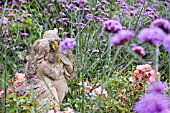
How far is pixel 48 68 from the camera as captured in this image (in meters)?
3.02

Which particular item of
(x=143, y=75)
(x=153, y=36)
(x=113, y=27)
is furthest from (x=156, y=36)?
(x=143, y=75)

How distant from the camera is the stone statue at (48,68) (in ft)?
9.80

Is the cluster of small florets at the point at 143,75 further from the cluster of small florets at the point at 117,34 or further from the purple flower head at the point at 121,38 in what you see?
the purple flower head at the point at 121,38

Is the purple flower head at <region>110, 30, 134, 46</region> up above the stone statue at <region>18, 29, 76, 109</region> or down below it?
above

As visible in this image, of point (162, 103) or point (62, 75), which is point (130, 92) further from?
point (162, 103)

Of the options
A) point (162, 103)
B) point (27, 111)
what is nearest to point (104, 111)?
point (27, 111)

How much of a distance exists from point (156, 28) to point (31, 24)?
14.5ft

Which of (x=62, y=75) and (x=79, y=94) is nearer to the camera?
(x=62, y=75)

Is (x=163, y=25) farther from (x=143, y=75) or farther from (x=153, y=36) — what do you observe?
(x=143, y=75)

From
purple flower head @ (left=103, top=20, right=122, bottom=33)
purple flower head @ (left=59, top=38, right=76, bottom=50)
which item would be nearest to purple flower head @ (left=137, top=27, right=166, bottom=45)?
purple flower head @ (left=103, top=20, right=122, bottom=33)

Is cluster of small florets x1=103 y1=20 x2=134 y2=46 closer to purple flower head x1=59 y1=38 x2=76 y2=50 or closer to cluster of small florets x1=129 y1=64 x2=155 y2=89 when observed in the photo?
purple flower head x1=59 y1=38 x2=76 y2=50

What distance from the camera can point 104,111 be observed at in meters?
2.73

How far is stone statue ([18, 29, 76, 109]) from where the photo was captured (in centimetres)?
299

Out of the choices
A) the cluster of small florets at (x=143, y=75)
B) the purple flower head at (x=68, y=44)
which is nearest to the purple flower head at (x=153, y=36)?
the purple flower head at (x=68, y=44)
